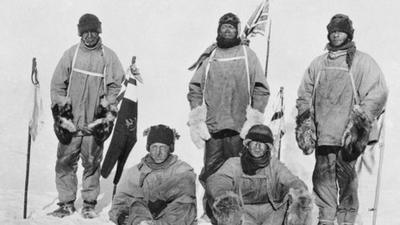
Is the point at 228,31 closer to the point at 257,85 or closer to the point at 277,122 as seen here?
the point at 257,85

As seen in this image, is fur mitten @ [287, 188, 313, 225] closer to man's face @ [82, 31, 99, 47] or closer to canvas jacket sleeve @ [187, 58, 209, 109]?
canvas jacket sleeve @ [187, 58, 209, 109]

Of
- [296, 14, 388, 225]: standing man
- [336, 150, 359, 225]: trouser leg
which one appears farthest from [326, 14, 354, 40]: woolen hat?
[336, 150, 359, 225]: trouser leg

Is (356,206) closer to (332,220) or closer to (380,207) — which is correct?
(332,220)

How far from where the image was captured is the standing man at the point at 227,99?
7.62m

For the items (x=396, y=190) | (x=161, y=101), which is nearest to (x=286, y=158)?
(x=396, y=190)

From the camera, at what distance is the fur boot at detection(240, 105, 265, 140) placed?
→ 24.5ft

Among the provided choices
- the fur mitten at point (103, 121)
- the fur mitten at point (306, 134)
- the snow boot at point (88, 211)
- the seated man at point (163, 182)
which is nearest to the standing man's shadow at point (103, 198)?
the snow boot at point (88, 211)

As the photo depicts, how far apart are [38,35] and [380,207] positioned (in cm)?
747

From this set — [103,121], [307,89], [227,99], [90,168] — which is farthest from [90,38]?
[307,89]

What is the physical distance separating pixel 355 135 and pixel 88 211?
2.75m

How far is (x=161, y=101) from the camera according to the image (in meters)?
13.7

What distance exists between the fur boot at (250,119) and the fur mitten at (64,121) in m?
1.75

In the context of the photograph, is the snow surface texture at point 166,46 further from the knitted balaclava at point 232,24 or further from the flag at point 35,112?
the knitted balaclava at point 232,24

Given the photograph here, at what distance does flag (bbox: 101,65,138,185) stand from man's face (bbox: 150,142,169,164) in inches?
80.9
